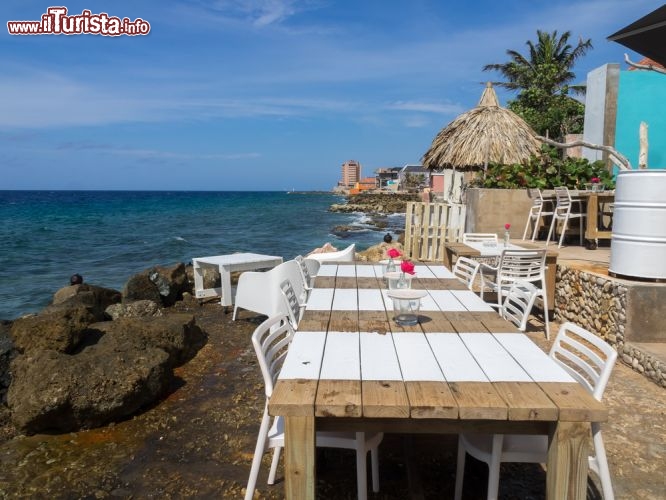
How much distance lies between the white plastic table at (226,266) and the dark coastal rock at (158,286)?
1.89ft

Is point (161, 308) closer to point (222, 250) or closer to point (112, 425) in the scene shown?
point (112, 425)

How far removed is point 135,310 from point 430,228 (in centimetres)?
461

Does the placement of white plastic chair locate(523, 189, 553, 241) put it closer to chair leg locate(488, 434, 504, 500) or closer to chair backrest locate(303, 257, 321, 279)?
chair backrest locate(303, 257, 321, 279)

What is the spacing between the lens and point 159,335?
4.21m

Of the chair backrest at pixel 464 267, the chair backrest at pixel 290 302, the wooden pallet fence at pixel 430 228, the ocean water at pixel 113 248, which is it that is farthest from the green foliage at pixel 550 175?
the ocean water at pixel 113 248

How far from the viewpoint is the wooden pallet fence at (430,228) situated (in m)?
7.60

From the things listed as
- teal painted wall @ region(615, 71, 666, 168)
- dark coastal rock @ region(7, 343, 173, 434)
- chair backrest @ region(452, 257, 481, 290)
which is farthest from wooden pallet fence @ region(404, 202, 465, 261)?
dark coastal rock @ region(7, 343, 173, 434)

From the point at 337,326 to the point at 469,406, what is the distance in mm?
919

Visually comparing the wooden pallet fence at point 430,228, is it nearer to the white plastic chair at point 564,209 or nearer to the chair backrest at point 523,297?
the white plastic chair at point 564,209

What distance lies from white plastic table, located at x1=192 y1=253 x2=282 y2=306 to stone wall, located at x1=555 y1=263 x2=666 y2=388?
3.46m

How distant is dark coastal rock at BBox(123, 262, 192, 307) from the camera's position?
6777mm

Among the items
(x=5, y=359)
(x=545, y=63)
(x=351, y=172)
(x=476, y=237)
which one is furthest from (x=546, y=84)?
(x=351, y=172)

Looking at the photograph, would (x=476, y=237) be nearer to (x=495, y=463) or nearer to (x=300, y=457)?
(x=495, y=463)

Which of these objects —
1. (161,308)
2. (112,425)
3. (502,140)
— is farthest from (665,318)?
(502,140)
